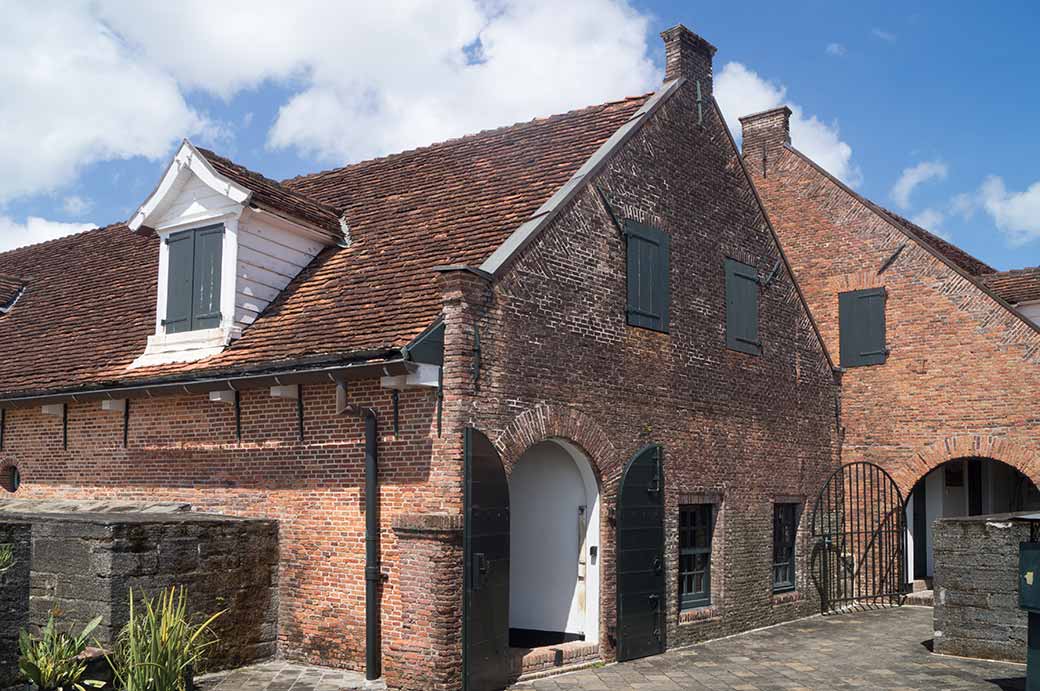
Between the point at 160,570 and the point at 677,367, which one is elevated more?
the point at 677,367

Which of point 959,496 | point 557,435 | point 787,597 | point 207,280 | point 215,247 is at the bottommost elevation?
point 787,597

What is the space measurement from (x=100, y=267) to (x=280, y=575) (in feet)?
29.6

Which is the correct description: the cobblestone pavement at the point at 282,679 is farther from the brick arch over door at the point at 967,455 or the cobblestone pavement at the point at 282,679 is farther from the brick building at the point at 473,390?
the brick arch over door at the point at 967,455

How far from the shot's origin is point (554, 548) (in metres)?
12.6

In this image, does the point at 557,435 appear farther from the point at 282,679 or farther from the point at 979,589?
the point at 979,589

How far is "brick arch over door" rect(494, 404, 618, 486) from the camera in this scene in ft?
35.6

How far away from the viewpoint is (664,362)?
1366cm

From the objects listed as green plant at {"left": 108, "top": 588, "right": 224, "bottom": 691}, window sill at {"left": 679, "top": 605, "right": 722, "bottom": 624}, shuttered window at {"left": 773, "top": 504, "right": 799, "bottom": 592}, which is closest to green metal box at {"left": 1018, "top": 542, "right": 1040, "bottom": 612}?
window sill at {"left": 679, "top": 605, "right": 722, "bottom": 624}

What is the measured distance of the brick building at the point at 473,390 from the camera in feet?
34.4

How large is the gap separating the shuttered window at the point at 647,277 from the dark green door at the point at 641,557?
1.79m

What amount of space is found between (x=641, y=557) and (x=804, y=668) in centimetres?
237

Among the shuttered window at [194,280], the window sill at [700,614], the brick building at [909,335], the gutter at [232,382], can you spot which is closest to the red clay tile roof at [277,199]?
the shuttered window at [194,280]

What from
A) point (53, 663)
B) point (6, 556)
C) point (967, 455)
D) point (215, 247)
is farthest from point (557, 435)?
point (967, 455)

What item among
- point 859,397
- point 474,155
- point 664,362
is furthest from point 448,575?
point 859,397
